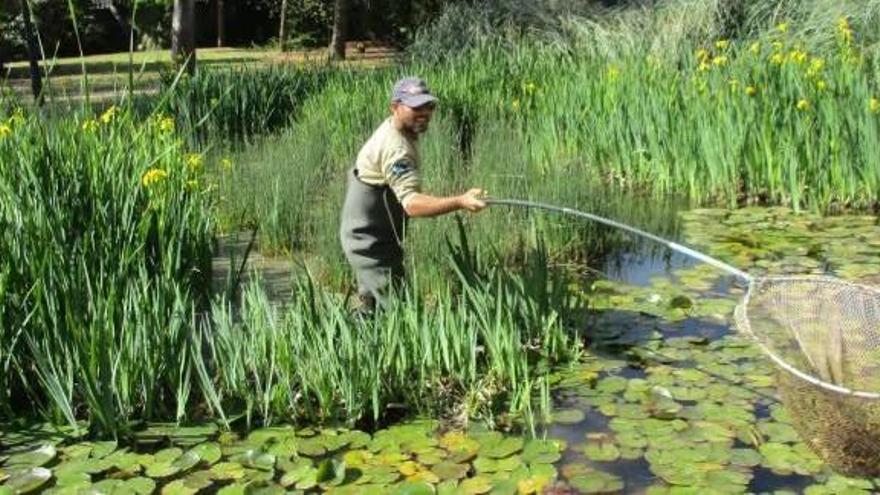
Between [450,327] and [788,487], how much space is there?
135 centimetres

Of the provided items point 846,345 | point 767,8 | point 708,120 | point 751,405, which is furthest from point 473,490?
point 767,8

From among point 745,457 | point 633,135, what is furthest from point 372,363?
point 633,135

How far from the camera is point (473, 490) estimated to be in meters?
3.22

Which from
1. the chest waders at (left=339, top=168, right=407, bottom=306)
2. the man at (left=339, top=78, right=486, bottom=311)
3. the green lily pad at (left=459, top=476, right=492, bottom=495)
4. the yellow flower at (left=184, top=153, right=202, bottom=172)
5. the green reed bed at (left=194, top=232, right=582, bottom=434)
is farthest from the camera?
the yellow flower at (left=184, top=153, right=202, bottom=172)

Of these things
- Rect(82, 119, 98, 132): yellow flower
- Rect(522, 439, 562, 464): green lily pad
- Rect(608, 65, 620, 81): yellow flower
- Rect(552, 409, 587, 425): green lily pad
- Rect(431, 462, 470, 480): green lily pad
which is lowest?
Rect(431, 462, 470, 480): green lily pad

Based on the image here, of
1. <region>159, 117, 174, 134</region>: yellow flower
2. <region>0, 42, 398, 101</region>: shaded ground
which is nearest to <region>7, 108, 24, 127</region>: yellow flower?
<region>159, 117, 174, 134</region>: yellow flower

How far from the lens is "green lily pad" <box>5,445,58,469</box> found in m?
3.34

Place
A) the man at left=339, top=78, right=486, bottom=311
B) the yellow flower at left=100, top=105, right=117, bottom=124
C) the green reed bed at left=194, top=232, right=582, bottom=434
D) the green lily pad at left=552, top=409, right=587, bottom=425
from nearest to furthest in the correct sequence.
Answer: the green reed bed at left=194, top=232, right=582, bottom=434 → the green lily pad at left=552, top=409, right=587, bottom=425 → the man at left=339, top=78, right=486, bottom=311 → the yellow flower at left=100, top=105, right=117, bottom=124

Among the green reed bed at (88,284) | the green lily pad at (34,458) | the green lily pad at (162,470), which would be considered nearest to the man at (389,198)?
the green reed bed at (88,284)

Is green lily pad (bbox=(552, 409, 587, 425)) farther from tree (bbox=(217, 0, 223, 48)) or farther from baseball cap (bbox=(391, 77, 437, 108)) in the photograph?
tree (bbox=(217, 0, 223, 48))

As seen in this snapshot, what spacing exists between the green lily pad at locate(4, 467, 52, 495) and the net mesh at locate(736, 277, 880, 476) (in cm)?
233

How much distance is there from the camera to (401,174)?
3982 millimetres

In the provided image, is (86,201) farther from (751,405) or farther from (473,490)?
(751,405)

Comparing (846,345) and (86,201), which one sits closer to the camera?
(846,345)
